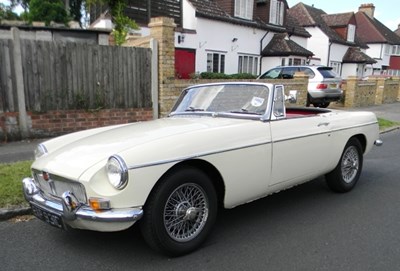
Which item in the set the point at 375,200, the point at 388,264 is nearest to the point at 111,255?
the point at 388,264

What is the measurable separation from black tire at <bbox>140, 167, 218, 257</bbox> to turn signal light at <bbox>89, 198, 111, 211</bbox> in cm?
33

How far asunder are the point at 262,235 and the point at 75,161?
76.8 inches

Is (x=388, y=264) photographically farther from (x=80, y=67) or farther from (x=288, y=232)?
(x=80, y=67)

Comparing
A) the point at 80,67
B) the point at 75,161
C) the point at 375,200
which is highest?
the point at 80,67

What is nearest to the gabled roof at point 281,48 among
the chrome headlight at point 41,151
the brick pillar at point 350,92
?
the brick pillar at point 350,92

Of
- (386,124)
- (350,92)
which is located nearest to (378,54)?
(350,92)

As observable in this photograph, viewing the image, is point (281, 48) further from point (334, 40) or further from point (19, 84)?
point (19, 84)

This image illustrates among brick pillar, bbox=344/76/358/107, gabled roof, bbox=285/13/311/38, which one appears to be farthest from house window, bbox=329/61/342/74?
brick pillar, bbox=344/76/358/107

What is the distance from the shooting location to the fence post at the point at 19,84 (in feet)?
24.3

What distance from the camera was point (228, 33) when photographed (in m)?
19.0

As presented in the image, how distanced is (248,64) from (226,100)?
17.3 metres

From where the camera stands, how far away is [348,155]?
16.8 ft

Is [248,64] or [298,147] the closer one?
[298,147]

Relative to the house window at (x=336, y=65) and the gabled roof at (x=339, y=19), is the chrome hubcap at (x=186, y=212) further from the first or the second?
the gabled roof at (x=339, y=19)
